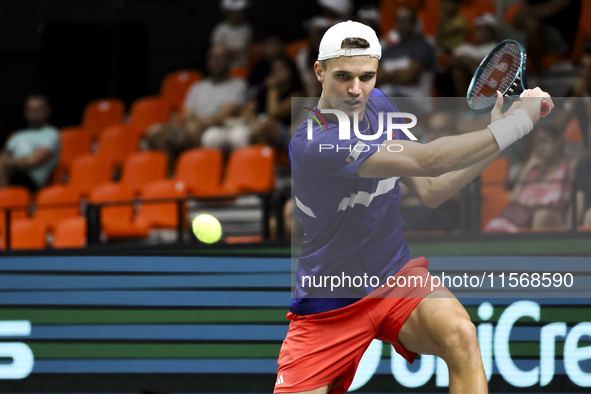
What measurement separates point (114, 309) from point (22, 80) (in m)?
5.43

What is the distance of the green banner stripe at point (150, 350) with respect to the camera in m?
5.34

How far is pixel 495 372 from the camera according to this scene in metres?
5.02

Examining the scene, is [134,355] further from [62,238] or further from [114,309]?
[62,238]

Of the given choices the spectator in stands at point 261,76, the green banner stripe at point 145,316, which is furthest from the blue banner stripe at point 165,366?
the spectator in stands at point 261,76

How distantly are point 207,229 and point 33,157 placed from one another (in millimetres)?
2996

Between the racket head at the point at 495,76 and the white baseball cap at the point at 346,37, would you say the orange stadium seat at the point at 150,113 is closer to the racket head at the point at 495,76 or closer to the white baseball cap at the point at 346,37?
the white baseball cap at the point at 346,37

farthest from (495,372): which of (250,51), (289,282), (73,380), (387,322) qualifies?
(250,51)

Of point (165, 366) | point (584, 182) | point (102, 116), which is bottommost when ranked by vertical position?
point (165, 366)

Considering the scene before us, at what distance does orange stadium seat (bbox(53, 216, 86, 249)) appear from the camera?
6.53 m

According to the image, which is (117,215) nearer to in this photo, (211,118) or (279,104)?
(211,118)

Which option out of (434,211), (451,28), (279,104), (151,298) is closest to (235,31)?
(279,104)

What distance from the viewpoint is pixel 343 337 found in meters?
3.27

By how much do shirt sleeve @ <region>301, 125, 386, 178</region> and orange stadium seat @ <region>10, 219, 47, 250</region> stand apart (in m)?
4.22

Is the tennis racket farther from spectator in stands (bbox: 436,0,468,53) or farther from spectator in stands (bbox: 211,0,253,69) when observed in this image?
spectator in stands (bbox: 211,0,253,69)
